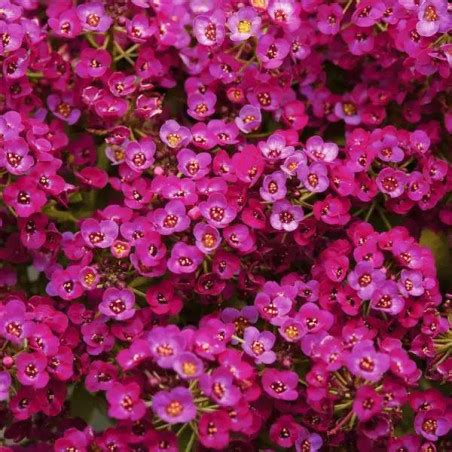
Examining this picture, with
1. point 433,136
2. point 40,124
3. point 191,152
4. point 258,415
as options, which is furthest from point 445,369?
point 40,124

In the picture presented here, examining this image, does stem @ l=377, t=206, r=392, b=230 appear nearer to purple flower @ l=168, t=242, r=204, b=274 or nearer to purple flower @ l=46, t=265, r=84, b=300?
purple flower @ l=168, t=242, r=204, b=274

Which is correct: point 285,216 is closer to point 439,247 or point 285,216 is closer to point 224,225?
point 224,225

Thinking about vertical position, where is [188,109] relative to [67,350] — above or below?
above

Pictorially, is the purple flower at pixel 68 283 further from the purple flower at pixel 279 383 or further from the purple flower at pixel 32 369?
the purple flower at pixel 279 383

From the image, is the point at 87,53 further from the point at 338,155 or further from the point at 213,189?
the point at 338,155

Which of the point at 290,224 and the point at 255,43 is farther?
the point at 255,43

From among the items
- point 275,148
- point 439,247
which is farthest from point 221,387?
point 439,247

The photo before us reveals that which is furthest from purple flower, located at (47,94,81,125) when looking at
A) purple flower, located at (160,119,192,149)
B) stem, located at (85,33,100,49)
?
purple flower, located at (160,119,192,149)
